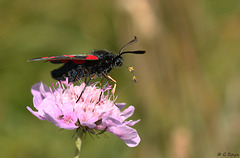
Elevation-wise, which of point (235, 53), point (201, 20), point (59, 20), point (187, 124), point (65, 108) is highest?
point (59, 20)

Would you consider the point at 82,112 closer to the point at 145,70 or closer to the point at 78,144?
the point at 78,144

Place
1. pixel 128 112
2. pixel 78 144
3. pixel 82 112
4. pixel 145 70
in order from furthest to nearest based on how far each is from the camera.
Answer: pixel 145 70, pixel 128 112, pixel 82 112, pixel 78 144

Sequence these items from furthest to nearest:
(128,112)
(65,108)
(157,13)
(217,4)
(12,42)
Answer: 1. (217,4)
2. (12,42)
3. (157,13)
4. (128,112)
5. (65,108)

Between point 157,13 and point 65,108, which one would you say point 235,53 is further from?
point 65,108

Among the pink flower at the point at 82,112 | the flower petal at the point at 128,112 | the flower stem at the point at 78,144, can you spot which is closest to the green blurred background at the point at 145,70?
the flower petal at the point at 128,112

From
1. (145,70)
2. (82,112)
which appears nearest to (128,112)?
(82,112)

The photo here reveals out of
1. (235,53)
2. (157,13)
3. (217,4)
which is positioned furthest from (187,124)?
(217,4)
